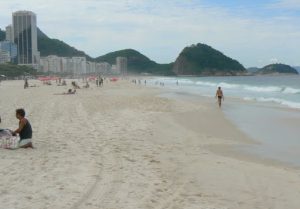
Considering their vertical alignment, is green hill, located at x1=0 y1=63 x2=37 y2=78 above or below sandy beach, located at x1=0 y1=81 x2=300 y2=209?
above

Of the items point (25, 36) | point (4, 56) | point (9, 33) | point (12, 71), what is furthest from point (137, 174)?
point (9, 33)

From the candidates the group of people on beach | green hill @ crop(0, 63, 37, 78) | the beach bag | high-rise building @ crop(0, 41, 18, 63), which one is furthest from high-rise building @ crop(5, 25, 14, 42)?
the beach bag

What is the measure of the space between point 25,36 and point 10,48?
1350 centimetres

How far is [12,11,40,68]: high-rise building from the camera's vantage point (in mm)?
169375

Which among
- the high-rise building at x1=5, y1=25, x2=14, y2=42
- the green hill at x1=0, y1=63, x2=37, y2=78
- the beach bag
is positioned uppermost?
the high-rise building at x1=5, y1=25, x2=14, y2=42

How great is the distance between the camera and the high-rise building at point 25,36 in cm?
16938

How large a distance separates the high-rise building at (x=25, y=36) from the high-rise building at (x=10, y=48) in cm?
408

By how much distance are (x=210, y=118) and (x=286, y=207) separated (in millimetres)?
13484

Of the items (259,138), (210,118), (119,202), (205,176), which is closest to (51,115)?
(210,118)

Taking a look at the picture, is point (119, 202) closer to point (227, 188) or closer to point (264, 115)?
point (227, 188)

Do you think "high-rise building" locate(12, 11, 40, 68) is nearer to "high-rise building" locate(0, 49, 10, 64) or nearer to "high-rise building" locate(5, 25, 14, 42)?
"high-rise building" locate(5, 25, 14, 42)

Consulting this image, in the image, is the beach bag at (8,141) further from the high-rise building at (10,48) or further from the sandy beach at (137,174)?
the high-rise building at (10,48)

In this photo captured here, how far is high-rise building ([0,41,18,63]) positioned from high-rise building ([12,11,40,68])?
408 centimetres

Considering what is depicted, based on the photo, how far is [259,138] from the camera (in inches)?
531
